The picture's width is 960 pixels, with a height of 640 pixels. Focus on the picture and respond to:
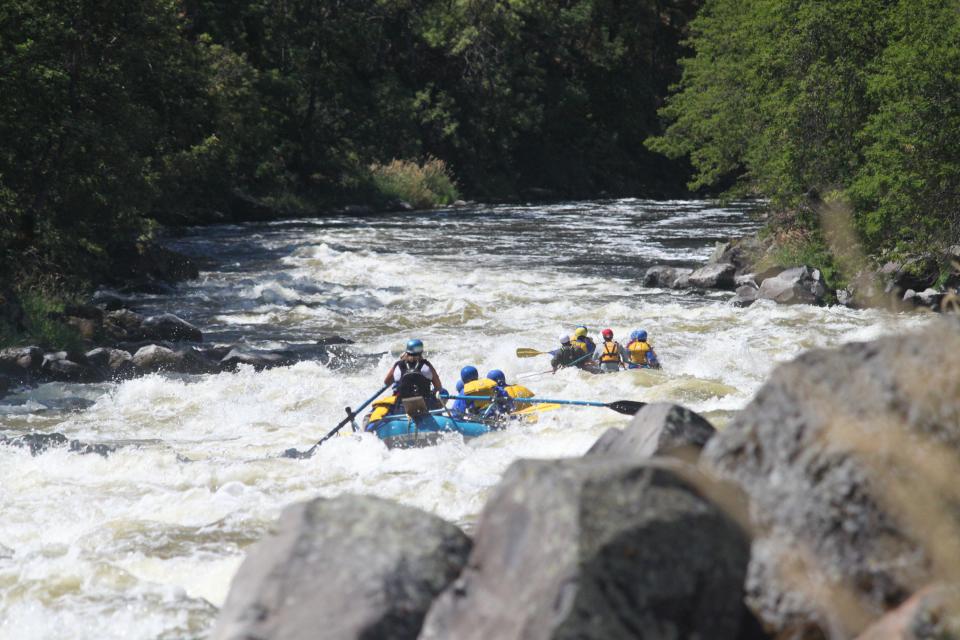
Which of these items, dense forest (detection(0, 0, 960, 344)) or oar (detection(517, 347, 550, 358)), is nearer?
oar (detection(517, 347, 550, 358))

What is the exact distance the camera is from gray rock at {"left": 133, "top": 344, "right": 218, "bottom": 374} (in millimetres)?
13516

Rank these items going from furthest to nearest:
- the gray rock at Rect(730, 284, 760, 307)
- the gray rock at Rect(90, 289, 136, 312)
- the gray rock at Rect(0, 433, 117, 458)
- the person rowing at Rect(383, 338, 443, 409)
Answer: the gray rock at Rect(730, 284, 760, 307) < the gray rock at Rect(90, 289, 136, 312) < the person rowing at Rect(383, 338, 443, 409) < the gray rock at Rect(0, 433, 117, 458)

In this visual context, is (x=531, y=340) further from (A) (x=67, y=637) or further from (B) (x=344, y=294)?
(A) (x=67, y=637)

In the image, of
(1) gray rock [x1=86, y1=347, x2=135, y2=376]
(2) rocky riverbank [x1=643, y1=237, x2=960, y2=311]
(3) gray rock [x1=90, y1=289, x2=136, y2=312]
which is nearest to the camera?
(1) gray rock [x1=86, y1=347, x2=135, y2=376]

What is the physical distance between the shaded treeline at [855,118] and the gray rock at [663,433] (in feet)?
35.0

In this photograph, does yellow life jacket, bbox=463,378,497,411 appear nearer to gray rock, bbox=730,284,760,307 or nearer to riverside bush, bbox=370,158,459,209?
gray rock, bbox=730,284,760,307

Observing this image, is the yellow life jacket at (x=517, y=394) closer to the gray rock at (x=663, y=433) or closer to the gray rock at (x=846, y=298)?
the gray rock at (x=663, y=433)

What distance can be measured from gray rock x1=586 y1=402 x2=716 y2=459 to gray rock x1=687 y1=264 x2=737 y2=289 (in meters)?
14.7

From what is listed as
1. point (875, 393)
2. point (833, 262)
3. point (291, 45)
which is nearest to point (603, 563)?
point (875, 393)

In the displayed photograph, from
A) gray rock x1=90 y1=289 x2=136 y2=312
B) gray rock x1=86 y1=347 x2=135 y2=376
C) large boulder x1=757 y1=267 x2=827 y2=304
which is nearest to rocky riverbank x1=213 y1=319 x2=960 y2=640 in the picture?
gray rock x1=86 y1=347 x2=135 y2=376

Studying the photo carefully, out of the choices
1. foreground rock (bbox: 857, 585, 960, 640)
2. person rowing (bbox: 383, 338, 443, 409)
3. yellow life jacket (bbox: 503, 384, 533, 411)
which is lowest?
yellow life jacket (bbox: 503, 384, 533, 411)

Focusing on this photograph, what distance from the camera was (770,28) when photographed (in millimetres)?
21906

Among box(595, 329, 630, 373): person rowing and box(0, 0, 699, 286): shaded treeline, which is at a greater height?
box(0, 0, 699, 286): shaded treeline

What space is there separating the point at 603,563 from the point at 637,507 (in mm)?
260
